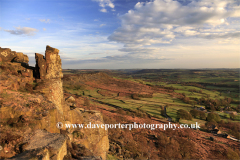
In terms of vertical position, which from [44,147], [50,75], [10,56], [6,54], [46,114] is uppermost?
[6,54]

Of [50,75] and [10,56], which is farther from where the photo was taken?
[10,56]

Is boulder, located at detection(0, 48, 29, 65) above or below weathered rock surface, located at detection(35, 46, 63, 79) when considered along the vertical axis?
above

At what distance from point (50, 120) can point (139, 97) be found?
56690 mm

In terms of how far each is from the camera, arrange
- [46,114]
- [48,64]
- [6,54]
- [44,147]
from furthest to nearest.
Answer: [6,54] < [48,64] < [46,114] < [44,147]

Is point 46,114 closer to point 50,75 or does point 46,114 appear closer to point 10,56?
point 50,75

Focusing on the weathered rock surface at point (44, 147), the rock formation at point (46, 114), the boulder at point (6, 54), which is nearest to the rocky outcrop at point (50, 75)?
the rock formation at point (46, 114)

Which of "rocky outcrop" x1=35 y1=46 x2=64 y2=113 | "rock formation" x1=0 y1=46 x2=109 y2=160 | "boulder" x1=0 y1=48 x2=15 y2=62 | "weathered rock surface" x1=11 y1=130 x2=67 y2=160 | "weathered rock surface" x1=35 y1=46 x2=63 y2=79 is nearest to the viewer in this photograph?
"weathered rock surface" x1=11 y1=130 x2=67 y2=160

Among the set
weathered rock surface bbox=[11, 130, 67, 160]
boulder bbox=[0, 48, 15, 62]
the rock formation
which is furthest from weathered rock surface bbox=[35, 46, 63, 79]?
weathered rock surface bbox=[11, 130, 67, 160]

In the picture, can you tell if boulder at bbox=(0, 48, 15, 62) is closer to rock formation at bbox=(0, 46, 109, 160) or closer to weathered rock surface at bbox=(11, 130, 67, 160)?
rock formation at bbox=(0, 46, 109, 160)

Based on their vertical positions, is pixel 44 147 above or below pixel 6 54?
below

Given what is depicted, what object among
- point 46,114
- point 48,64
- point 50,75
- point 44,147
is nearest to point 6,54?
point 48,64

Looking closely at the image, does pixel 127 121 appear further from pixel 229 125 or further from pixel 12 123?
pixel 229 125

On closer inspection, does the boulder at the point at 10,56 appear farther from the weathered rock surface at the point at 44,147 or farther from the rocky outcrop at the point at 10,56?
the weathered rock surface at the point at 44,147

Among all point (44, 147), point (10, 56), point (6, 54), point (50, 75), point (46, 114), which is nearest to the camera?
point (44, 147)
